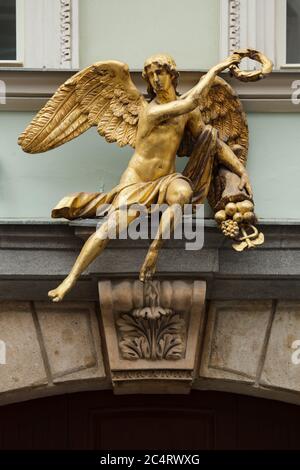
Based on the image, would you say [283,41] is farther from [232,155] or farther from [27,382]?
[27,382]

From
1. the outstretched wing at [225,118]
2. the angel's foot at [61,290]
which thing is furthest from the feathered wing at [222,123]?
the angel's foot at [61,290]

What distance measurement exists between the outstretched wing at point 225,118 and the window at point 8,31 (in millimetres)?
945

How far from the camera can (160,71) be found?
21.9 ft

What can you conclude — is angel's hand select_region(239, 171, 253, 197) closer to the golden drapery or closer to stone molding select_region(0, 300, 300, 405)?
the golden drapery

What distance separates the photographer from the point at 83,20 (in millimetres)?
7133

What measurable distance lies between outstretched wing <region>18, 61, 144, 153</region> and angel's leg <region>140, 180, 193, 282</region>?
379 mm

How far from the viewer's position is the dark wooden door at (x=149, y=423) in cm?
750

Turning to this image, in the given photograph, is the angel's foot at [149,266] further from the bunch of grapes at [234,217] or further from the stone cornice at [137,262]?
the bunch of grapes at [234,217]

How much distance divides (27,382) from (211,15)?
188 centimetres

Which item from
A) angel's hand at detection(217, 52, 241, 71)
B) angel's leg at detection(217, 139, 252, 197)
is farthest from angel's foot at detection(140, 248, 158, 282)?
angel's hand at detection(217, 52, 241, 71)

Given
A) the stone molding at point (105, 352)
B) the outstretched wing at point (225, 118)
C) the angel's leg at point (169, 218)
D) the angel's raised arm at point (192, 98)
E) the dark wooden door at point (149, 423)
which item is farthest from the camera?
the dark wooden door at point (149, 423)

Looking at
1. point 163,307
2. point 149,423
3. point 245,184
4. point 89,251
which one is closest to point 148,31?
point 245,184

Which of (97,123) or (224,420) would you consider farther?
(224,420)

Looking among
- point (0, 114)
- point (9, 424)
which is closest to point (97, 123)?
point (0, 114)
